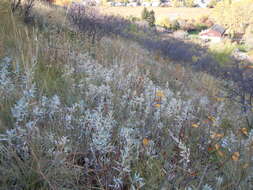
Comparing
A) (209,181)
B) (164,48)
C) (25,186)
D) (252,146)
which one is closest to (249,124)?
(252,146)

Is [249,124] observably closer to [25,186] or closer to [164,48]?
[25,186]

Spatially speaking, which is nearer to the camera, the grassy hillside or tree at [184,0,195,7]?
the grassy hillside

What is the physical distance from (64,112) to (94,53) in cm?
273

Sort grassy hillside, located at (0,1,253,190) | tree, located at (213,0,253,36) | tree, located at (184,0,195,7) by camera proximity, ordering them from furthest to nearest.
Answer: tree, located at (184,0,195,7) < tree, located at (213,0,253,36) < grassy hillside, located at (0,1,253,190)

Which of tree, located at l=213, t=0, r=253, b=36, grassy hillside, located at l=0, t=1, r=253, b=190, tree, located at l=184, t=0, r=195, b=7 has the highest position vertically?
tree, located at l=184, t=0, r=195, b=7

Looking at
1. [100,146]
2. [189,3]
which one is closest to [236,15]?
[100,146]

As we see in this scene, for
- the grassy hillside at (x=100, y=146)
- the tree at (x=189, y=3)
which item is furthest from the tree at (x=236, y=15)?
the tree at (x=189, y=3)

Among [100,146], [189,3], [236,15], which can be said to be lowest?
[100,146]

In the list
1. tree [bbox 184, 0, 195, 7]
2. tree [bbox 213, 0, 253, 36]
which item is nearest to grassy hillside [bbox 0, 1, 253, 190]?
tree [bbox 213, 0, 253, 36]

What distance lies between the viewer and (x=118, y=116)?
1.67 metres

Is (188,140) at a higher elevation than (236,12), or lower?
lower

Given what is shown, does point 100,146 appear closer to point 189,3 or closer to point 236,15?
point 236,15

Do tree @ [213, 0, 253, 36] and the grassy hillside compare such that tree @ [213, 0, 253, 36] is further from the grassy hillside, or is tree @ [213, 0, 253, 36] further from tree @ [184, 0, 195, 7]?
tree @ [184, 0, 195, 7]

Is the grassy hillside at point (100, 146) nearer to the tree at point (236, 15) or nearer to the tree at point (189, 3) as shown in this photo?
the tree at point (236, 15)
